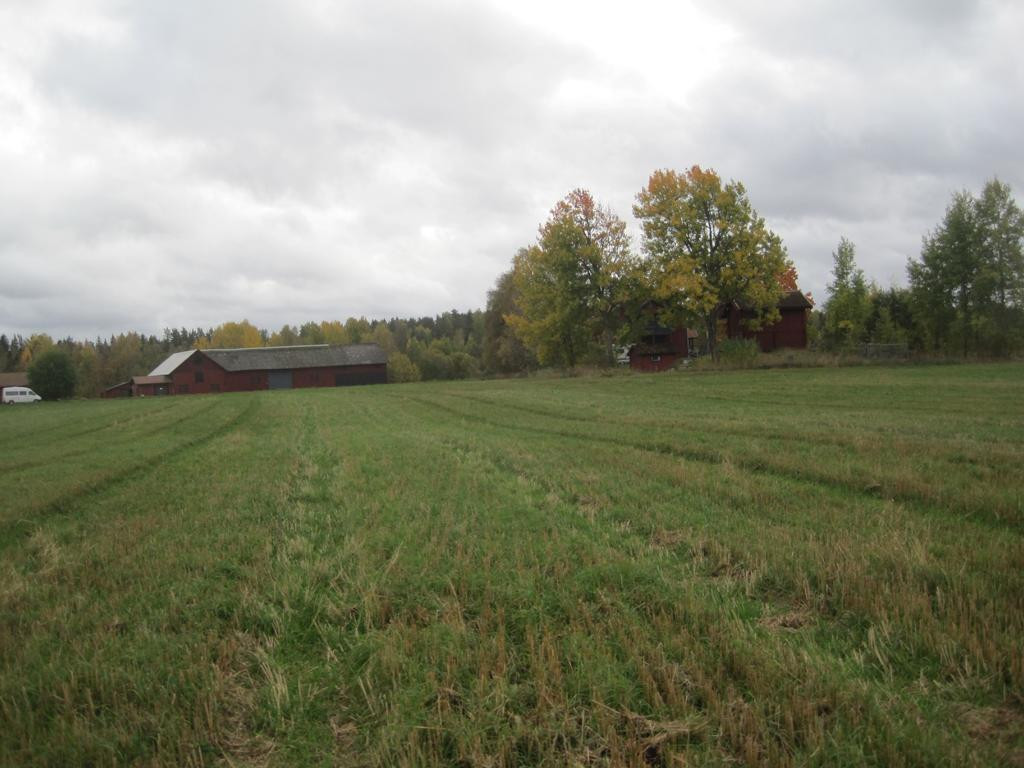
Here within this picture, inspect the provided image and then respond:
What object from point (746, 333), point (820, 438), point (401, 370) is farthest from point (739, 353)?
point (401, 370)

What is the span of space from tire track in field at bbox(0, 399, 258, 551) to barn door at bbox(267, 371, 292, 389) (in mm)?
74394

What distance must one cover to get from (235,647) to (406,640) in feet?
4.21

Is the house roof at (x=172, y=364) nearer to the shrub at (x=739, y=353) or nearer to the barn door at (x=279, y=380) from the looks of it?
the barn door at (x=279, y=380)

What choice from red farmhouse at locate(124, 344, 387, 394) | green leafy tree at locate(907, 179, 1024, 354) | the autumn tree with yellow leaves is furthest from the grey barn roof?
green leafy tree at locate(907, 179, 1024, 354)

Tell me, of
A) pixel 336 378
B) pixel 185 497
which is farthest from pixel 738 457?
pixel 336 378

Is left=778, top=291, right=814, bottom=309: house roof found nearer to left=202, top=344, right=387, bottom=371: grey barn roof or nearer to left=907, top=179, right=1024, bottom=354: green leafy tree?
left=907, top=179, right=1024, bottom=354: green leafy tree

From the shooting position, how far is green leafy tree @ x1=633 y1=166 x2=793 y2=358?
4756 cm

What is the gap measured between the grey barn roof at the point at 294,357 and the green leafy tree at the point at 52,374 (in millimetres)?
16491

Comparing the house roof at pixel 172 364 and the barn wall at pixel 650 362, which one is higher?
the house roof at pixel 172 364

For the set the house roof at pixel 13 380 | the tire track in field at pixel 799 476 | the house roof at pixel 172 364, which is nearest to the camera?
the tire track in field at pixel 799 476

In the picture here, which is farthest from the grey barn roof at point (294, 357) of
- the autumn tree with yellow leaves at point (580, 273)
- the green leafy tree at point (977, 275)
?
the green leafy tree at point (977, 275)

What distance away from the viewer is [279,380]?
290 ft

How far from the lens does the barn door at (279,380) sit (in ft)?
289

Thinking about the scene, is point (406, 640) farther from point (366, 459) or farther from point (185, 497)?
point (366, 459)
